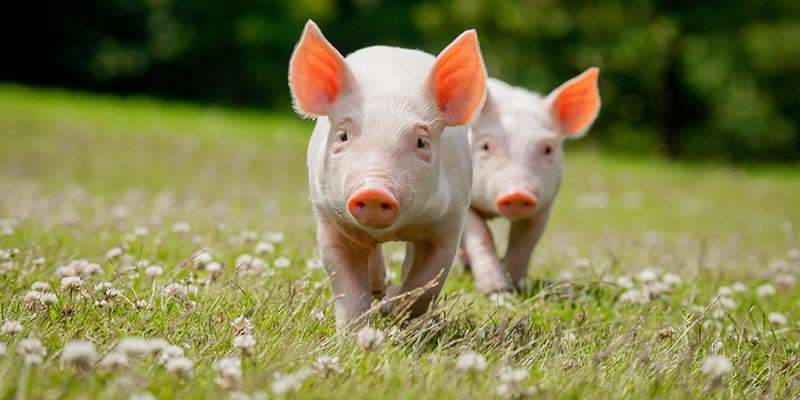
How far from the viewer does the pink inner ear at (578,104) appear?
6.57 metres

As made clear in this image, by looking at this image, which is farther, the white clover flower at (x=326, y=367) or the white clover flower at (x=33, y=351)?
the white clover flower at (x=326, y=367)

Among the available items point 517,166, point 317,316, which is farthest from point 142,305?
point 517,166

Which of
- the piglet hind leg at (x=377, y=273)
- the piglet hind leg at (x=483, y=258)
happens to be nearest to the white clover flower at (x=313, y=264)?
the piglet hind leg at (x=377, y=273)

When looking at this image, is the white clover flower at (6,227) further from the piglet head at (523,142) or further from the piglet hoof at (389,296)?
the piglet head at (523,142)

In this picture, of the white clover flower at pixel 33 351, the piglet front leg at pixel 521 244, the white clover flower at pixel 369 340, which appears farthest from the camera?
the piglet front leg at pixel 521 244

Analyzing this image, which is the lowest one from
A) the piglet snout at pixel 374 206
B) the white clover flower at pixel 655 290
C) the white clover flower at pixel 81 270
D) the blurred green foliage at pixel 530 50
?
the blurred green foliage at pixel 530 50

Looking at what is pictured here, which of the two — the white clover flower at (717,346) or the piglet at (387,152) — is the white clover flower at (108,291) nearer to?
the piglet at (387,152)

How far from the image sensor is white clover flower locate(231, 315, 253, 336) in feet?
11.8

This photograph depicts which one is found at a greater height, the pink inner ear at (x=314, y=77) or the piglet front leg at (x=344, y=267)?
the pink inner ear at (x=314, y=77)

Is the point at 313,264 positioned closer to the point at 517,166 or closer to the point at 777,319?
the point at 517,166

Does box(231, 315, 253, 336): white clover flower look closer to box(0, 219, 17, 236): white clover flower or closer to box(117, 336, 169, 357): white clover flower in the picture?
box(117, 336, 169, 357): white clover flower

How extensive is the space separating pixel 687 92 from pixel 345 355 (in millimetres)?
32098

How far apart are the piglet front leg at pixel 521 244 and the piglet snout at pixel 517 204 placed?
33 cm

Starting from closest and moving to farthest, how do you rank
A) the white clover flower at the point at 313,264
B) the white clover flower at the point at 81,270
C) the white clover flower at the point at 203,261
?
1. the white clover flower at the point at 81,270
2. the white clover flower at the point at 203,261
3. the white clover flower at the point at 313,264
